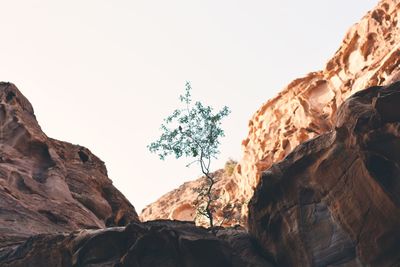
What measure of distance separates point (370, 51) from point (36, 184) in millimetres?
34204

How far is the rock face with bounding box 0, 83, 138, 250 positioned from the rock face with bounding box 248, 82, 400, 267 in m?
10.8

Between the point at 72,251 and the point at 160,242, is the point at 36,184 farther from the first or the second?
the point at 160,242

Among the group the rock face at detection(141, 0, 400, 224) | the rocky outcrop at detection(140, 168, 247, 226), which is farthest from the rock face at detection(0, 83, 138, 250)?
the rocky outcrop at detection(140, 168, 247, 226)

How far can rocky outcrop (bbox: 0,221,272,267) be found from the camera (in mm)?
17969

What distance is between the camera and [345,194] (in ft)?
56.1

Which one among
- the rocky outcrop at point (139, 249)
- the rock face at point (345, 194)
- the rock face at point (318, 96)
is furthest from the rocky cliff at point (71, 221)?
the rock face at point (318, 96)

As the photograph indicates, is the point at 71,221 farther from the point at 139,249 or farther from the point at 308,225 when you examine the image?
the point at 308,225

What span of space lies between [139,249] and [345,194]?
7.07m

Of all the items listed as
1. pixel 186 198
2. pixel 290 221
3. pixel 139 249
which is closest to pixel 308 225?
pixel 290 221

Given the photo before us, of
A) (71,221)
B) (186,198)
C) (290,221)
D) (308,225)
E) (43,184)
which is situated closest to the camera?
(308,225)

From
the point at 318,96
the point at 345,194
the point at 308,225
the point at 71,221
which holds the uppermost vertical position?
the point at 318,96

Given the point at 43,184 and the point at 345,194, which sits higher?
the point at 43,184

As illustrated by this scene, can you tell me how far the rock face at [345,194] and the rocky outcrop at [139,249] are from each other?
1.46 m

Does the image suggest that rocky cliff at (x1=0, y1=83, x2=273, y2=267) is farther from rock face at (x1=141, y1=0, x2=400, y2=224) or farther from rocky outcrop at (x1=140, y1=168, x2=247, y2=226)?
rocky outcrop at (x1=140, y1=168, x2=247, y2=226)
